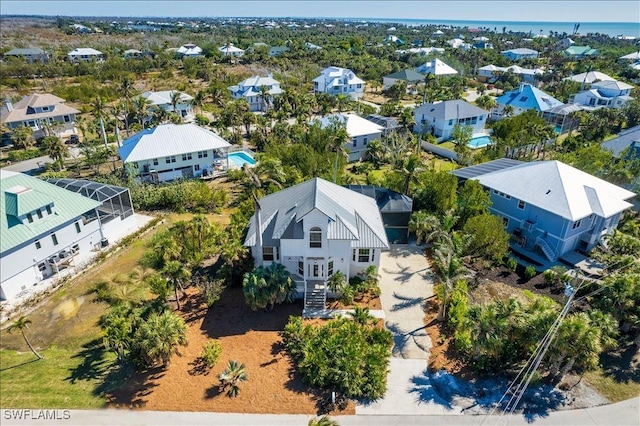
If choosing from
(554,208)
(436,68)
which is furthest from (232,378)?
(436,68)

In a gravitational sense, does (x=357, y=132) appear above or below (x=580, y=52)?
below

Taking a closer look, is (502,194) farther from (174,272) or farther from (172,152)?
(172,152)

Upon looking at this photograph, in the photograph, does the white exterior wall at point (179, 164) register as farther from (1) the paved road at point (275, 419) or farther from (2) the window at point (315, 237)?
(1) the paved road at point (275, 419)

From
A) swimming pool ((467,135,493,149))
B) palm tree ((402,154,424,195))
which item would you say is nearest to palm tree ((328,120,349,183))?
palm tree ((402,154,424,195))

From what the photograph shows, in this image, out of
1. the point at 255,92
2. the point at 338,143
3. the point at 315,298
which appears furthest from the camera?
the point at 255,92

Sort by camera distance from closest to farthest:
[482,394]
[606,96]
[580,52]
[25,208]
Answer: [482,394], [25,208], [606,96], [580,52]

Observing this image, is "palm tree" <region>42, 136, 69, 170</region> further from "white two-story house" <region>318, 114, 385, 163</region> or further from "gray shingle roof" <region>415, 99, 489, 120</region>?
"gray shingle roof" <region>415, 99, 489, 120</region>

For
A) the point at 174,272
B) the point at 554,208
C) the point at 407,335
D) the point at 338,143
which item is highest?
the point at 338,143
